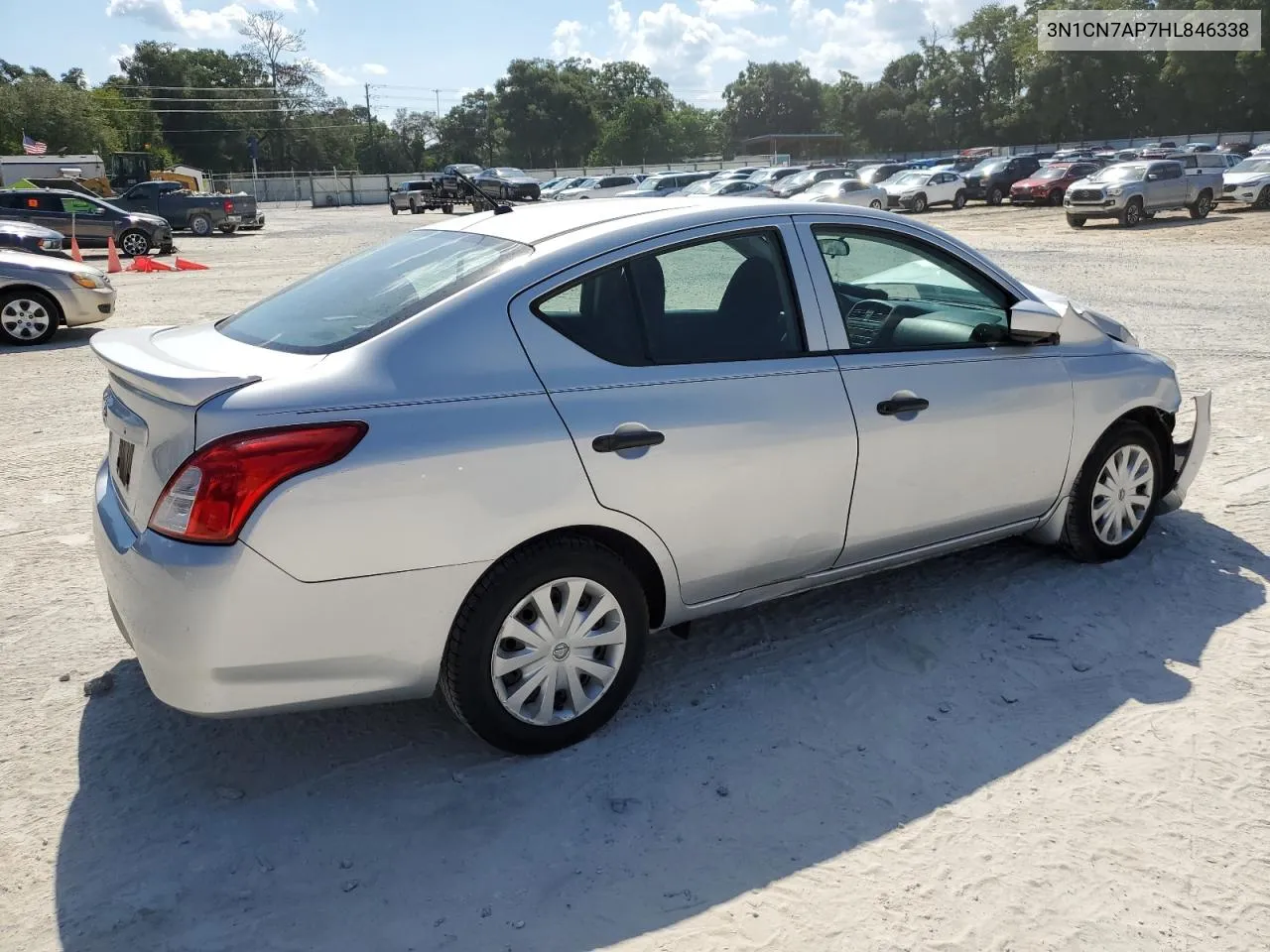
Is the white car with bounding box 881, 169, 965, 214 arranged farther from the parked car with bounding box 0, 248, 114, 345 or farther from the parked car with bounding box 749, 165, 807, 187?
the parked car with bounding box 0, 248, 114, 345

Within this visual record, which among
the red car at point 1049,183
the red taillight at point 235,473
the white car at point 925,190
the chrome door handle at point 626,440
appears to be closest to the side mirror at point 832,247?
the chrome door handle at point 626,440

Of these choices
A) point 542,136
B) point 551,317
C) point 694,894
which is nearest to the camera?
point 694,894

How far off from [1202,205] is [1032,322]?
1125 inches

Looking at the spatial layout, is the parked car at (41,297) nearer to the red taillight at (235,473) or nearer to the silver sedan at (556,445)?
the silver sedan at (556,445)

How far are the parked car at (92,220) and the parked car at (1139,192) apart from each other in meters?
23.2

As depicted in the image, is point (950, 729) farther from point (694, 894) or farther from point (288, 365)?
point (288, 365)

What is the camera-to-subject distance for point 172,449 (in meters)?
2.79

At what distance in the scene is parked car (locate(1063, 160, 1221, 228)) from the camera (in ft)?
86.8

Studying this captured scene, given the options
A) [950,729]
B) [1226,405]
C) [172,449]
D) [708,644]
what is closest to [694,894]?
[950,729]

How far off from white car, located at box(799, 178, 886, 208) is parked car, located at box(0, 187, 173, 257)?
19.2 meters

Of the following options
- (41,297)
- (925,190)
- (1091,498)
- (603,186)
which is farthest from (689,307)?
(603,186)

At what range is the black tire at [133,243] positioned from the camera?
2586 cm

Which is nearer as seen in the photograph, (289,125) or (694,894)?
(694,894)

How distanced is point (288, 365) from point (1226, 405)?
21.9ft
